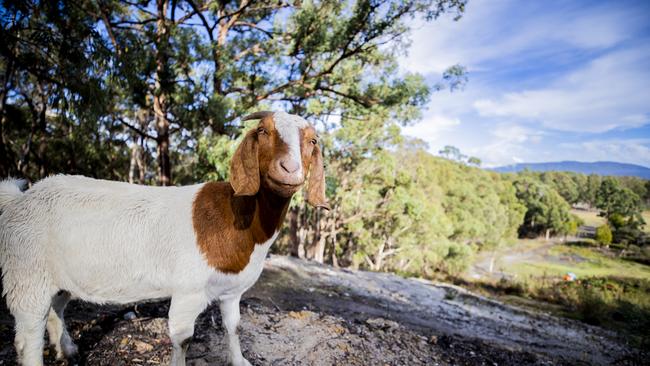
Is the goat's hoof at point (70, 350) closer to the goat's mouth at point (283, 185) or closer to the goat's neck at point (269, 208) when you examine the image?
the goat's neck at point (269, 208)

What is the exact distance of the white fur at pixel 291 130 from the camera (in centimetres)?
215

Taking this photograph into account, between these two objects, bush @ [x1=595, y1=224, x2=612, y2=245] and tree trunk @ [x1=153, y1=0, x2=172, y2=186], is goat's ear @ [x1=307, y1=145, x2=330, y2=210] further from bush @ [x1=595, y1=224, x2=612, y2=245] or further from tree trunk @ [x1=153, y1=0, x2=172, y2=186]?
bush @ [x1=595, y1=224, x2=612, y2=245]

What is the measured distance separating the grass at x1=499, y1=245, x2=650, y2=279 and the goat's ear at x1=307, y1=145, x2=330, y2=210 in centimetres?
4125

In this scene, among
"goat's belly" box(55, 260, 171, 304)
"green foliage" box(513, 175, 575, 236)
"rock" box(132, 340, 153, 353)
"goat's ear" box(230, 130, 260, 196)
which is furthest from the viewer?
"green foliage" box(513, 175, 575, 236)

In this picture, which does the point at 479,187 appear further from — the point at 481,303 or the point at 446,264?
the point at 481,303

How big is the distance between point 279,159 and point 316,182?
429mm

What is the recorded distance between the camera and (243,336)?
144 inches

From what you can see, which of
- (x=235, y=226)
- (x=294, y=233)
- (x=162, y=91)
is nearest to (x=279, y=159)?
(x=235, y=226)

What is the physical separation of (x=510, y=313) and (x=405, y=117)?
873cm

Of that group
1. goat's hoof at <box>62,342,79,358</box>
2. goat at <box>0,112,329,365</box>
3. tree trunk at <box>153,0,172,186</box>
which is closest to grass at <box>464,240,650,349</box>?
goat at <box>0,112,329,365</box>

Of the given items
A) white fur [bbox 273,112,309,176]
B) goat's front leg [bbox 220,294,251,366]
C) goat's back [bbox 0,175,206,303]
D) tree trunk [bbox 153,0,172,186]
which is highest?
tree trunk [bbox 153,0,172,186]

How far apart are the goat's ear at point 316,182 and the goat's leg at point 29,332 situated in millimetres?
2360

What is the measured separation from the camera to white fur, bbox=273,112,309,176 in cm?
215

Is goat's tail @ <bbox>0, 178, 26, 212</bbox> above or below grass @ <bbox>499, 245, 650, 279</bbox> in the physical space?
above
